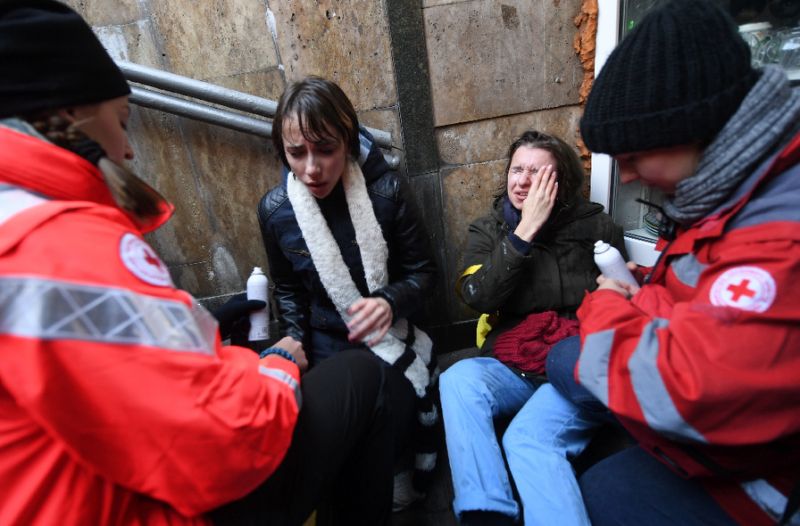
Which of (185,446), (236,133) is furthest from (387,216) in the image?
(185,446)

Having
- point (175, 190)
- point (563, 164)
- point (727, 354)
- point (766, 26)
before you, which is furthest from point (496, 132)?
point (175, 190)

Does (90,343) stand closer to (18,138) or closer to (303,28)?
(18,138)

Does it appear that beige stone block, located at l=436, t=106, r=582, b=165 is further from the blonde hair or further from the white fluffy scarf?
the blonde hair

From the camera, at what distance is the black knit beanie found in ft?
3.22

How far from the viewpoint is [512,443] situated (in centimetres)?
160

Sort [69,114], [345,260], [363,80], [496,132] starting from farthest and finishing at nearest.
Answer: [496,132] → [363,80] → [345,260] → [69,114]

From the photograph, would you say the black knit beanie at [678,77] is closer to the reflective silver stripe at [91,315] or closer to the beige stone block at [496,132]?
the reflective silver stripe at [91,315]

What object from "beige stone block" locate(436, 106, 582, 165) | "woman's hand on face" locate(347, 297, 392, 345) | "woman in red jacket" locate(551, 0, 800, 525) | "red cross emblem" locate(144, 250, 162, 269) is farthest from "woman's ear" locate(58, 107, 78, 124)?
"beige stone block" locate(436, 106, 582, 165)

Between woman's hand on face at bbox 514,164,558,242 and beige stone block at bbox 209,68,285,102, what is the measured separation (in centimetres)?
148

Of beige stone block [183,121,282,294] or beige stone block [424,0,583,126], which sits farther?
beige stone block [183,121,282,294]

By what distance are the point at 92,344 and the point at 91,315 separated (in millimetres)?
53

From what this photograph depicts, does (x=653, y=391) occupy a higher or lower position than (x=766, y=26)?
lower

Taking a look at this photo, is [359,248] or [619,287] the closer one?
[619,287]

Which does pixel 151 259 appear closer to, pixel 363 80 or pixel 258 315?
pixel 258 315
